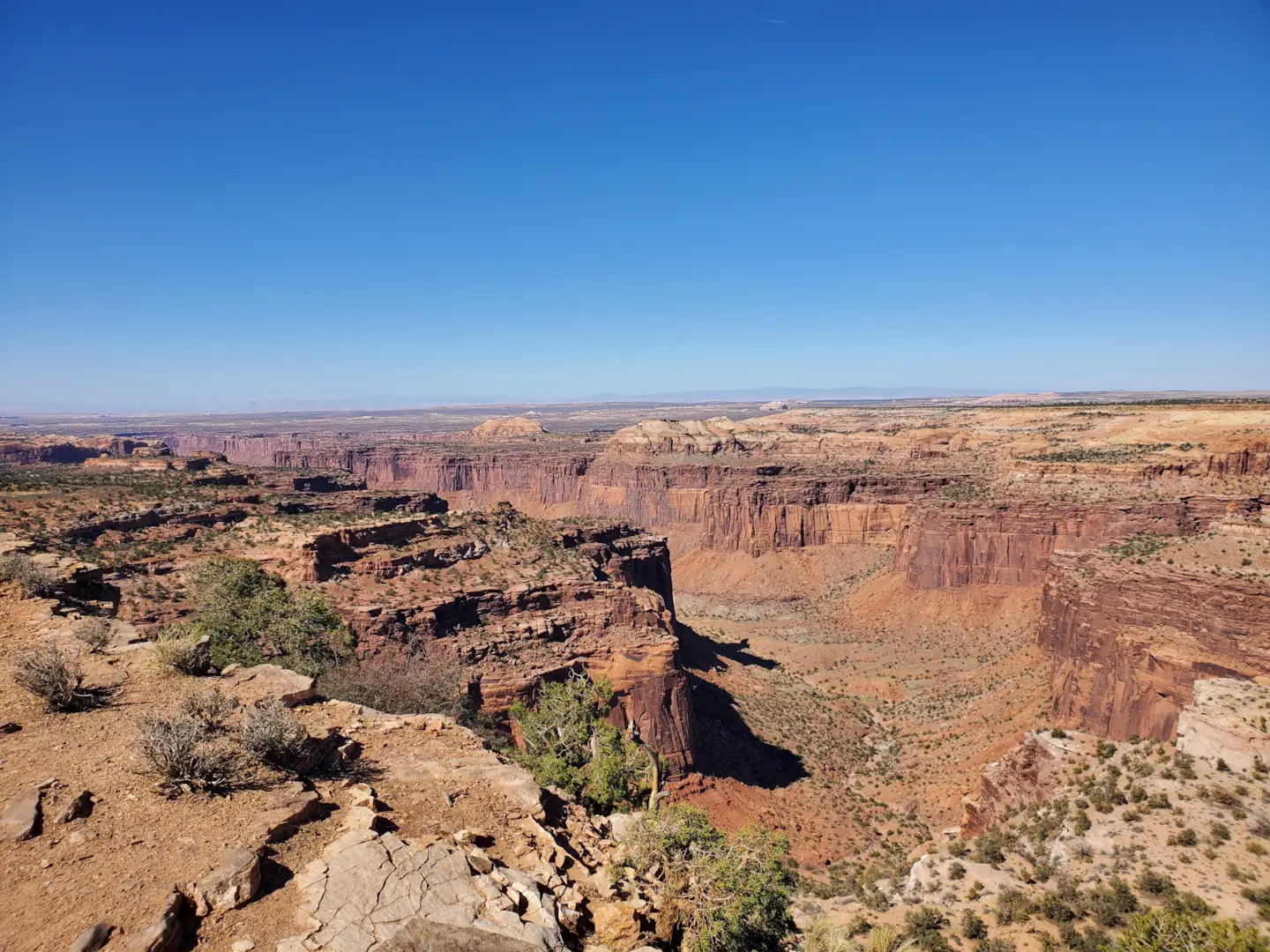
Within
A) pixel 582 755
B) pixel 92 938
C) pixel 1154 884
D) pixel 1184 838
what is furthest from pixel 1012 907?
pixel 92 938

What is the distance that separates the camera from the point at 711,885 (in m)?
9.98

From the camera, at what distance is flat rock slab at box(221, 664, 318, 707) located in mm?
11945

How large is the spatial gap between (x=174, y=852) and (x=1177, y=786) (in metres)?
24.2

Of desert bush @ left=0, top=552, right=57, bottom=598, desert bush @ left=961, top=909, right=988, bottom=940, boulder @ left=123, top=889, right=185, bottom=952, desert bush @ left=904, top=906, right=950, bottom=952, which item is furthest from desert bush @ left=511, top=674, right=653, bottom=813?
desert bush @ left=0, top=552, right=57, bottom=598

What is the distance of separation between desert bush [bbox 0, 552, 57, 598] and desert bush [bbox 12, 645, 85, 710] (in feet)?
24.9

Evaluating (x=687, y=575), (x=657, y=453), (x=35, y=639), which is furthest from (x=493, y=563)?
(x=657, y=453)

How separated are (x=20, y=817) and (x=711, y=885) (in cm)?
890

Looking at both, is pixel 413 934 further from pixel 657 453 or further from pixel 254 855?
pixel 657 453

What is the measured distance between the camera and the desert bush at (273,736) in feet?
29.9

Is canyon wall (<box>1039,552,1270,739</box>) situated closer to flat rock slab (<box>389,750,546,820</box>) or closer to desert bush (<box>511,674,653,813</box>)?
desert bush (<box>511,674,653,813</box>)

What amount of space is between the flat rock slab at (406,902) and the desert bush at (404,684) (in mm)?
7920

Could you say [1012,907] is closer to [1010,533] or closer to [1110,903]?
[1110,903]

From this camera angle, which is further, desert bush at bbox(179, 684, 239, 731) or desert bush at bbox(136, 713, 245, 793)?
desert bush at bbox(179, 684, 239, 731)

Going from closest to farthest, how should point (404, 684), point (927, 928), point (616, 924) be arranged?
point (616, 924), point (927, 928), point (404, 684)
